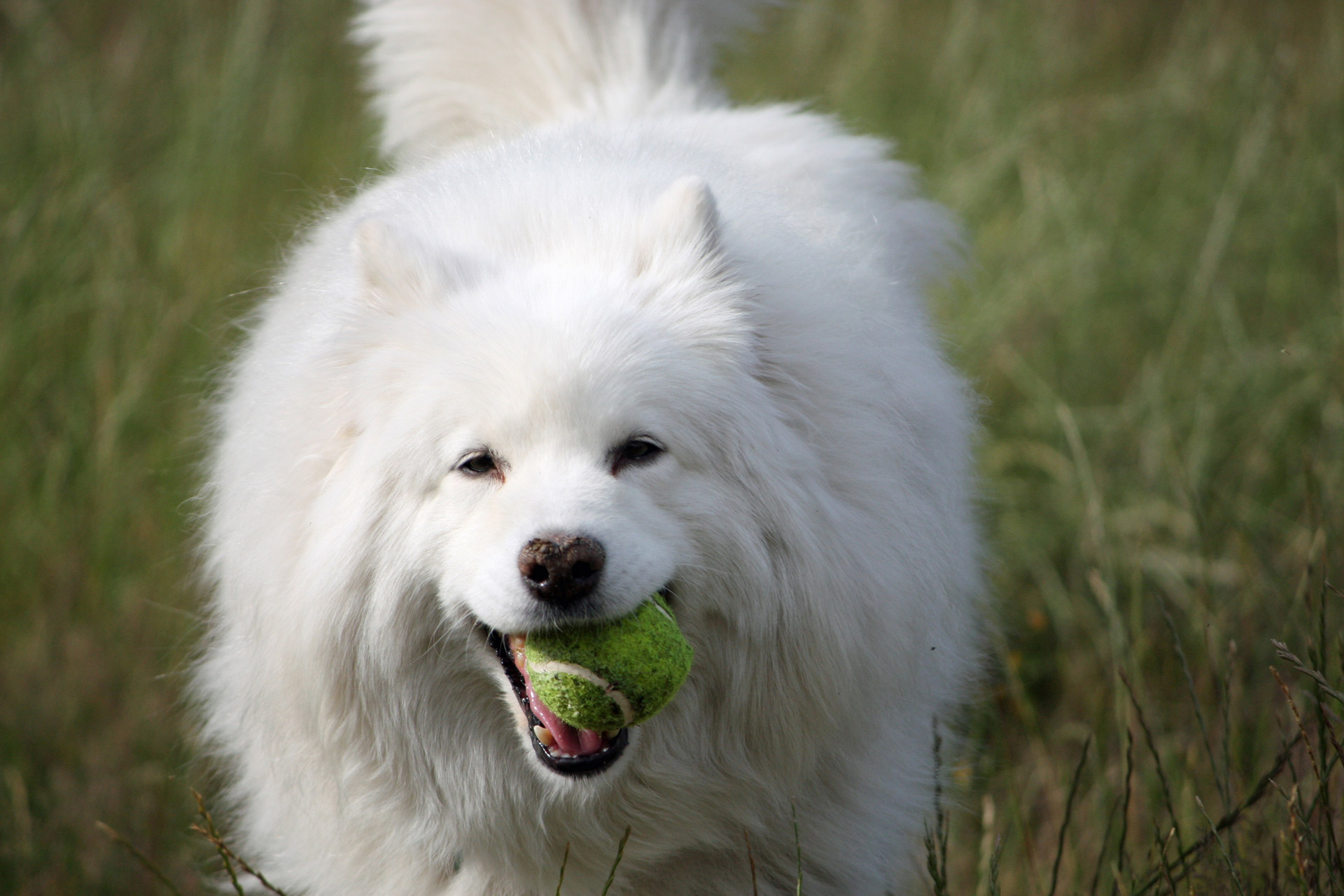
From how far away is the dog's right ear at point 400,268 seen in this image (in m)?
2.40

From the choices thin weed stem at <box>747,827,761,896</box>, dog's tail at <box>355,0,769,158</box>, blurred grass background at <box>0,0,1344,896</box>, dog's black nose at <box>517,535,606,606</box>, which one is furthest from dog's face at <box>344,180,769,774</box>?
dog's tail at <box>355,0,769,158</box>

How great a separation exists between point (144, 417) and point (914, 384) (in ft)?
12.6

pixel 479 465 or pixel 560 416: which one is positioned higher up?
pixel 560 416

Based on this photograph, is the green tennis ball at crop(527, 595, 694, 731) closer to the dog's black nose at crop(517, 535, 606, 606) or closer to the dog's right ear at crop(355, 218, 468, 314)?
the dog's black nose at crop(517, 535, 606, 606)

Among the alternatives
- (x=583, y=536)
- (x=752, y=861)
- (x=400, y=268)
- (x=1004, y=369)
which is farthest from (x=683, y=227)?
(x=1004, y=369)

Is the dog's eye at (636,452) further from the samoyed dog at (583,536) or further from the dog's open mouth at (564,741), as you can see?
the dog's open mouth at (564,741)

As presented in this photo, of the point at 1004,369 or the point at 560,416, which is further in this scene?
the point at 1004,369

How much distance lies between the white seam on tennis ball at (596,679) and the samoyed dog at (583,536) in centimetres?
11

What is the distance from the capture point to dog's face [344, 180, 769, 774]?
2.12 meters

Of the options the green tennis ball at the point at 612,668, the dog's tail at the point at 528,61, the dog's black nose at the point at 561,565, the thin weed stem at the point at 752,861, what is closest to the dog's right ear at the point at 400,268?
the dog's black nose at the point at 561,565

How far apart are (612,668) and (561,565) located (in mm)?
257

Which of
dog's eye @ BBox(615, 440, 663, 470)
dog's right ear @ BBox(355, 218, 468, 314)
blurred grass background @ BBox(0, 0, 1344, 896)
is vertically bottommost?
blurred grass background @ BBox(0, 0, 1344, 896)

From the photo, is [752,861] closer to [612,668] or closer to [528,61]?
[612,668]

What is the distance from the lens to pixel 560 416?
221 cm
